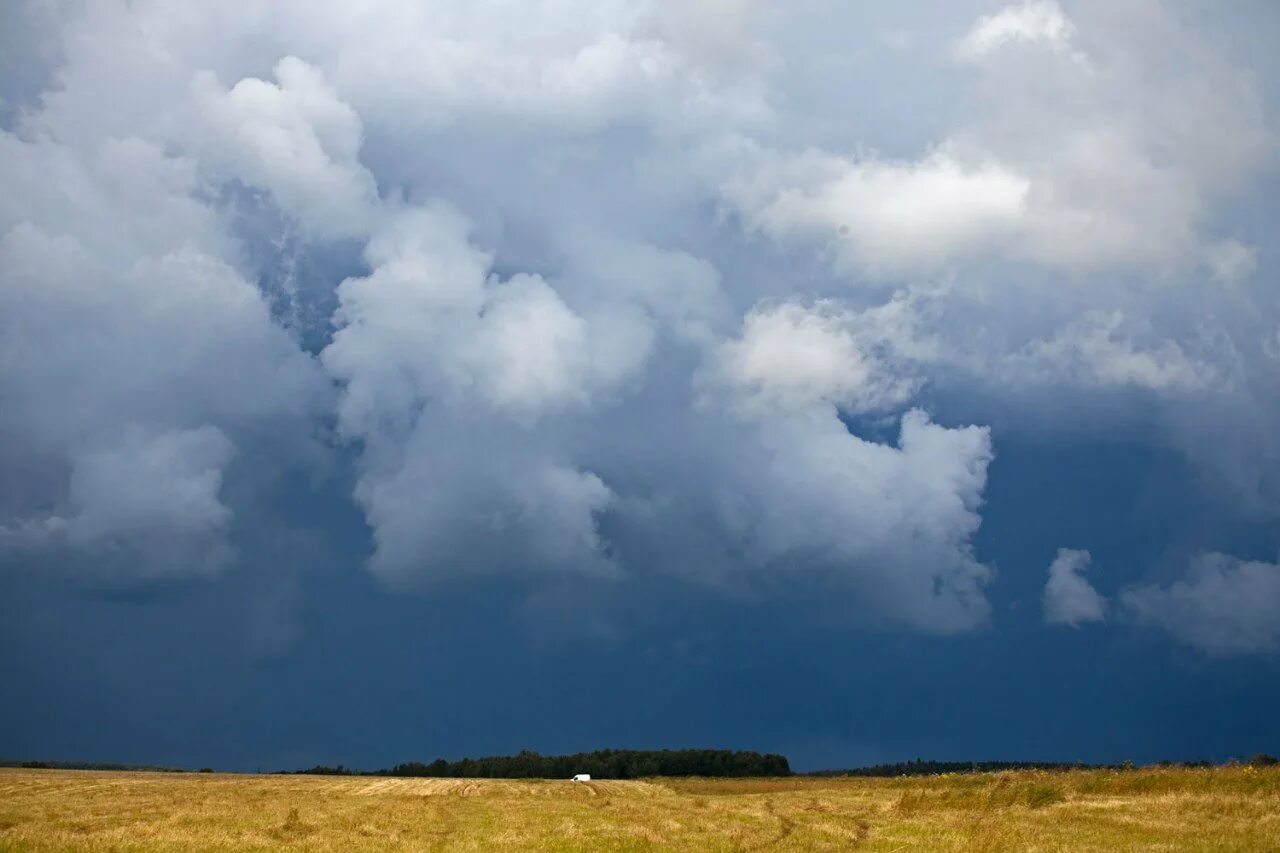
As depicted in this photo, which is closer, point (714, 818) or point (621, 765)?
point (714, 818)

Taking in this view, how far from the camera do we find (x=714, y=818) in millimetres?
47938

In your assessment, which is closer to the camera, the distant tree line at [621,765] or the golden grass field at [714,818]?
the golden grass field at [714,818]

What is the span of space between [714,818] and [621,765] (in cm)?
11997

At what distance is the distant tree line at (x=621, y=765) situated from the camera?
6383 inches

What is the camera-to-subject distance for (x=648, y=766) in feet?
534

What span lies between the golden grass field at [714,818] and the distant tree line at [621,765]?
9869 cm

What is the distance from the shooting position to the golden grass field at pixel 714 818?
38.5m

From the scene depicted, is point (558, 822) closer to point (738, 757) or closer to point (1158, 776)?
point (1158, 776)

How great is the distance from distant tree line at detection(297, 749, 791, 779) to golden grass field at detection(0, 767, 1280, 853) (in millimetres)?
98687

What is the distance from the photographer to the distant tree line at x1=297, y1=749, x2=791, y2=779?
162125 mm

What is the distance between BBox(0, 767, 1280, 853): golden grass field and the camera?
38.5m

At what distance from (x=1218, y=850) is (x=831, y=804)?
23060mm

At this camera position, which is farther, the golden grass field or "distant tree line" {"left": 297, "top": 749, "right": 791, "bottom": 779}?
"distant tree line" {"left": 297, "top": 749, "right": 791, "bottom": 779}

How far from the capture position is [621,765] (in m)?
163
